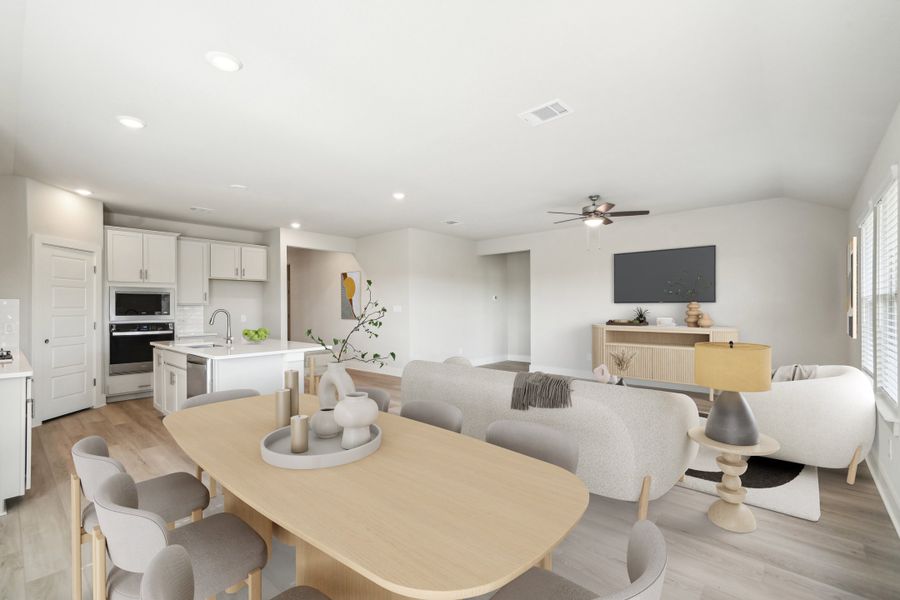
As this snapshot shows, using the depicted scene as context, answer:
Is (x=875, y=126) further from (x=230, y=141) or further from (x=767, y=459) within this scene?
(x=230, y=141)

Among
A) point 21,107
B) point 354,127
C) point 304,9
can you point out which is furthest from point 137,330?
point 304,9

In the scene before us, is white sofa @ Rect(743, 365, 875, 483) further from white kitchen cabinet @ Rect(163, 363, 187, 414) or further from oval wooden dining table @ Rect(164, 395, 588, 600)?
white kitchen cabinet @ Rect(163, 363, 187, 414)

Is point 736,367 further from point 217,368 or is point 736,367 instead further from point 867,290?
point 217,368

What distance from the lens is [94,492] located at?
135 centimetres

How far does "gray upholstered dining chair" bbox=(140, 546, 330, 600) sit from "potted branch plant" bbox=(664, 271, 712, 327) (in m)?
6.25

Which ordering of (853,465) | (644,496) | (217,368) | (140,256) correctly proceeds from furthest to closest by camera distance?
(140,256), (217,368), (853,465), (644,496)

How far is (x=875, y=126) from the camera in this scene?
8.89 ft

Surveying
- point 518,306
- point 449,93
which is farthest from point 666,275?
point 449,93

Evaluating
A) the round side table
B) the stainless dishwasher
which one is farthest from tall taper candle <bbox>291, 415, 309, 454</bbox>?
the stainless dishwasher

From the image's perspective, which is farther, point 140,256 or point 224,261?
point 224,261

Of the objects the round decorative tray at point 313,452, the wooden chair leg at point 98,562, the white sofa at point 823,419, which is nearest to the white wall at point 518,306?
the white sofa at point 823,419

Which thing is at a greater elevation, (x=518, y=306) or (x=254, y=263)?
(x=254, y=263)

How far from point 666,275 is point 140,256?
7.50 meters

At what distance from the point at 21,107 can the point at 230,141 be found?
4.06ft
